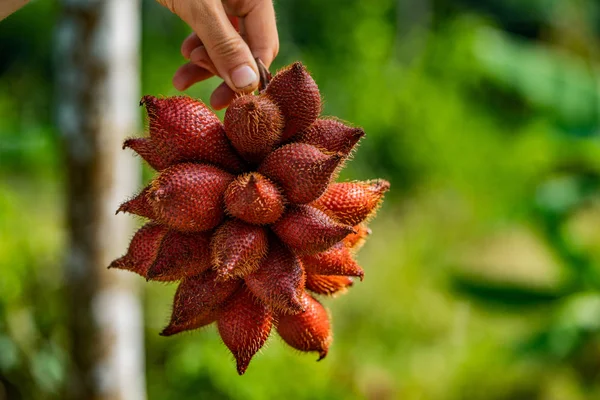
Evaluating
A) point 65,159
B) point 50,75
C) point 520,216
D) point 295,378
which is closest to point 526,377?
point 520,216

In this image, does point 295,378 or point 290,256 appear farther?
point 295,378

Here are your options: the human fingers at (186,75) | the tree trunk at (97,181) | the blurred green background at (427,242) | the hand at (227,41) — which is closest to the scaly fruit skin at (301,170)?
the hand at (227,41)

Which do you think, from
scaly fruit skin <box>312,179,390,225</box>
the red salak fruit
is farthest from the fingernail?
scaly fruit skin <box>312,179,390,225</box>

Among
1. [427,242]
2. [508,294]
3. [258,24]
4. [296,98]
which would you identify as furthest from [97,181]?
[427,242]

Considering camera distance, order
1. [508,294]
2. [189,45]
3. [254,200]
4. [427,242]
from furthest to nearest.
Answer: [427,242] → [508,294] → [189,45] → [254,200]

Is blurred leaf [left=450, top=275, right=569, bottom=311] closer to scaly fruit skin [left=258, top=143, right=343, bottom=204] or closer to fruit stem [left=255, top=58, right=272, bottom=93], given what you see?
fruit stem [left=255, top=58, right=272, bottom=93]

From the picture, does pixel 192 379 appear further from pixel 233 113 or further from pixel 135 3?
pixel 233 113

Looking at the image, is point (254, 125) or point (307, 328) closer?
point (254, 125)

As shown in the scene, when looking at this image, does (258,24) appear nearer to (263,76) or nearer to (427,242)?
(263,76)
